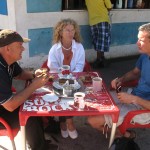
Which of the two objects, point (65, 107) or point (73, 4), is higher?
point (73, 4)

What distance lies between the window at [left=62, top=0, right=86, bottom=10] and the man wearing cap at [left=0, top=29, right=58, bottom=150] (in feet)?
9.79

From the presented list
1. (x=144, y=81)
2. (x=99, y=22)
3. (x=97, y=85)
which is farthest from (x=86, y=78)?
(x=99, y=22)

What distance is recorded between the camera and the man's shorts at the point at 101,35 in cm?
562

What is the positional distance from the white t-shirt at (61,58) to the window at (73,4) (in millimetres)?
2173

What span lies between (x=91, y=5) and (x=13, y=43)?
3.39 meters

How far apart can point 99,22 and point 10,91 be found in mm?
3646

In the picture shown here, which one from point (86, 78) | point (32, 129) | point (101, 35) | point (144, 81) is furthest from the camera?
point (101, 35)

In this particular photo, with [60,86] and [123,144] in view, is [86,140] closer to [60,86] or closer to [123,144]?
[123,144]

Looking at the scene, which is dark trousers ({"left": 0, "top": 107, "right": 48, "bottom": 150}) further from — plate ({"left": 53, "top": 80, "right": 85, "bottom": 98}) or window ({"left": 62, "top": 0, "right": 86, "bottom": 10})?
window ({"left": 62, "top": 0, "right": 86, "bottom": 10})

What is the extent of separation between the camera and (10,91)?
2.32 meters

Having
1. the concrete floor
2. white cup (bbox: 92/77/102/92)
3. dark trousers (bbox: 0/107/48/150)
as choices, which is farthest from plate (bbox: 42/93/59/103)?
the concrete floor

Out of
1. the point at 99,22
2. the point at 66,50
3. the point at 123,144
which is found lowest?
the point at 123,144

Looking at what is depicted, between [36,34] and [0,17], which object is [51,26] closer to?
[36,34]

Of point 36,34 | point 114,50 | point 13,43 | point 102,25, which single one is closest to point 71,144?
point 13,43
